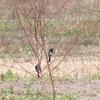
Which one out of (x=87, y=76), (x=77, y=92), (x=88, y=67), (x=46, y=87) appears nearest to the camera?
(x=77, y=92)

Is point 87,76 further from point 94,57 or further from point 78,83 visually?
point 94,57

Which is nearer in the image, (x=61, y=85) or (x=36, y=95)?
(x=36, y=95)

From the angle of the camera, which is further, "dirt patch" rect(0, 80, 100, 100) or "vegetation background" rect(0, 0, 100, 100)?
"dirt patch" rect(0, 80, 100, 100)

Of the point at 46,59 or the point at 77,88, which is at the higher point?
the point at 77,88

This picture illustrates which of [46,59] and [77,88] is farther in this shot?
[77,88]

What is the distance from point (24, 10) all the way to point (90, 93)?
3.85m

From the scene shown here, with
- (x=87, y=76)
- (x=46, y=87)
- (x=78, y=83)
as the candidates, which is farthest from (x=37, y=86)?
(x=87, y=76)

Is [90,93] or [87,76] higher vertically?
[87,76]

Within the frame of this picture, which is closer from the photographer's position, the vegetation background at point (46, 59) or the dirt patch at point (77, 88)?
the vegetation background at point (46, 59)

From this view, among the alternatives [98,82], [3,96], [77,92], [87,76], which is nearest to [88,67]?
[87,76]

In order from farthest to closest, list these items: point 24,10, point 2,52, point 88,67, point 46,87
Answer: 1. point 2,52
2. point 88,67
3. point 46,87
4. point 24,10

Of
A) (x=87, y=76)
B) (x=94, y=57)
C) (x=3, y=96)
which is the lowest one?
(x=3, y=96)

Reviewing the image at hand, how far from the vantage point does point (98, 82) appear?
11.3 metres

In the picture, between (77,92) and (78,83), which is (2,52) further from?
(77,92)
